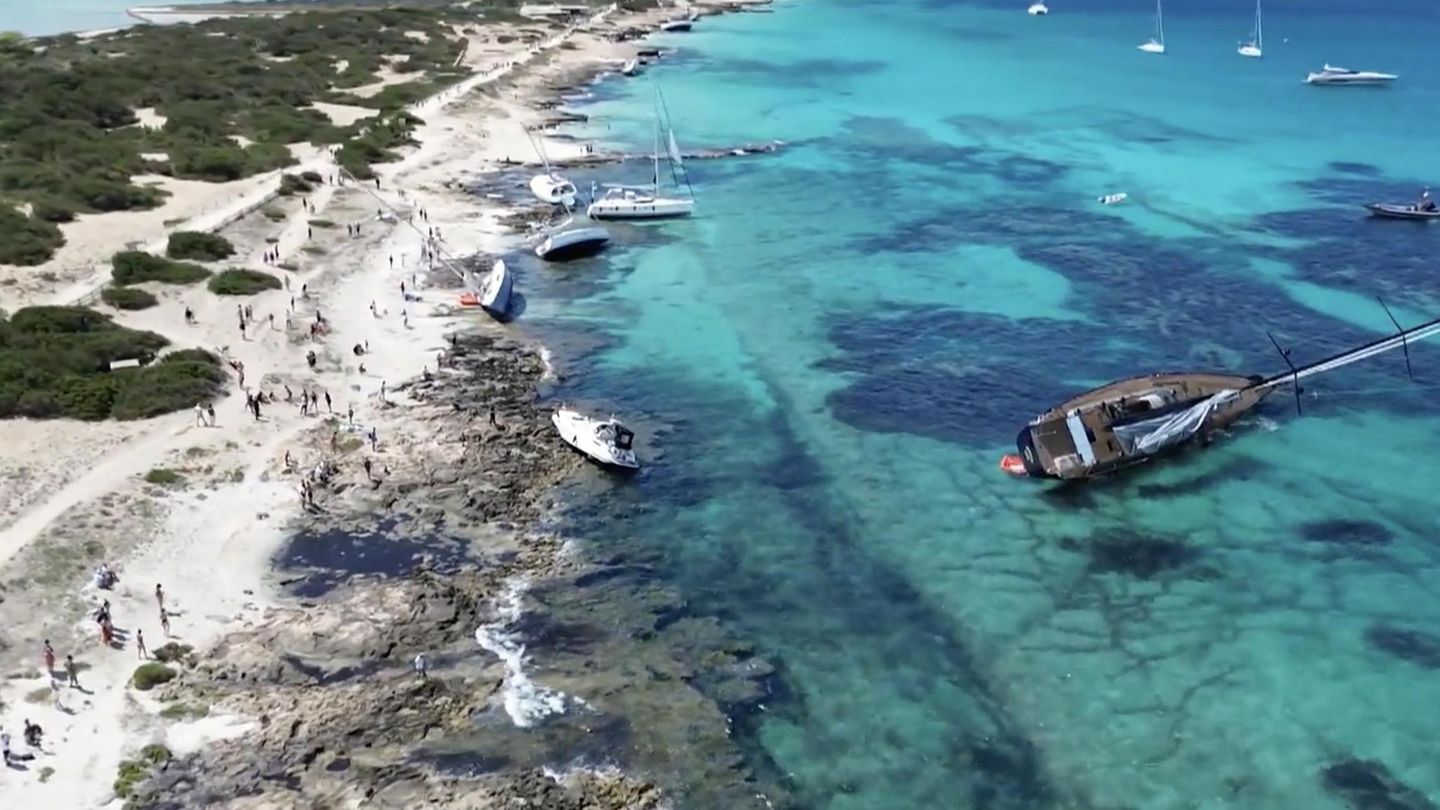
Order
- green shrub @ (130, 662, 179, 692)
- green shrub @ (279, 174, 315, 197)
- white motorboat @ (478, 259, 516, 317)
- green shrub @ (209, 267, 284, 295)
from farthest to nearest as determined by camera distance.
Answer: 1. green shrub @ (279, 174, 315, 197)
2. white motorboat @ (478, 259, 516, 317)
3. green shrub @ (209, 267, 284, 295)
4. green shrub @ (130, 662, 179, 692)

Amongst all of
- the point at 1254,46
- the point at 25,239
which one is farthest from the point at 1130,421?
the point at 1254,46

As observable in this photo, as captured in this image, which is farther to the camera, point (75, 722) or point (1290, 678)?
point (1290, 678)

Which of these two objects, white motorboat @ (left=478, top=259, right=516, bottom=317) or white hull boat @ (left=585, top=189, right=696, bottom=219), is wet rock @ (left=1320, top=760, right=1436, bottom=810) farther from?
white hull boat @ (left=585, top=189, right=696, bottom=219)

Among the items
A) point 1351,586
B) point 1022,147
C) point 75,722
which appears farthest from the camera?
point 1022,147

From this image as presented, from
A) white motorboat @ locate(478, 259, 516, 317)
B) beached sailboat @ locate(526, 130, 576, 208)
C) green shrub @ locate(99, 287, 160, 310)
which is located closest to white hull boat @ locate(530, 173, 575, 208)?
beached sailboat @ locate(526, 130, 576, 208)

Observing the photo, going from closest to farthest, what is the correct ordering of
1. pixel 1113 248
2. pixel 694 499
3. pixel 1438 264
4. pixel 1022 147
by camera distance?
pixel 694 499 < pixel 1438 264 < pixel 1113 248 < pixel 1022 147

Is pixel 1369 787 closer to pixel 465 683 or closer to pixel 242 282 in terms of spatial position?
pixel 465 683

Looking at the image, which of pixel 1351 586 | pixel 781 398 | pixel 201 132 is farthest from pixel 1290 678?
pixel 201 132

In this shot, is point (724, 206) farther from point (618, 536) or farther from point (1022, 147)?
point (618, 536)
